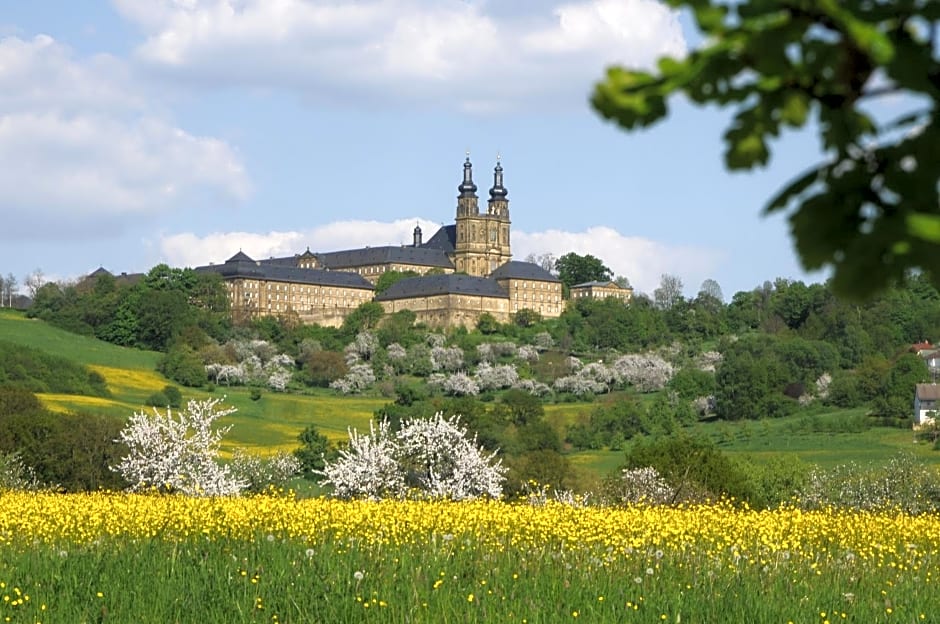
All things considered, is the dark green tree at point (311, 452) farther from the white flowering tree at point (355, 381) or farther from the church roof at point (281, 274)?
the church roof at point (281, 274)

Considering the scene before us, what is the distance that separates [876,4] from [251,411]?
9912cm

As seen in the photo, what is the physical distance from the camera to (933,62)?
1.70m

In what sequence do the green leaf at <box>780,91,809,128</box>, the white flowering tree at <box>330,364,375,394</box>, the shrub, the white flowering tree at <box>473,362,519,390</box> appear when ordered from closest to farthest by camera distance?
1. the green leaf at <box>780,91,809,128</box>
2. the shrub
3. the white flowering tree at <box>330,364,375,394</box>
4. the white flowering tree at <box>473,362,519,390</box>

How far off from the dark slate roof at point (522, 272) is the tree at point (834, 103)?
18832 centimetres

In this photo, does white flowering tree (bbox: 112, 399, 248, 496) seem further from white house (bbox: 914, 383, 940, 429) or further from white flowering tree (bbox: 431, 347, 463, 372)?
white flowering tree (bbox: 431, 347, 463, 372)

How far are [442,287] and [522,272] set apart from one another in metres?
14.6

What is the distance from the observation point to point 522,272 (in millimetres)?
191750

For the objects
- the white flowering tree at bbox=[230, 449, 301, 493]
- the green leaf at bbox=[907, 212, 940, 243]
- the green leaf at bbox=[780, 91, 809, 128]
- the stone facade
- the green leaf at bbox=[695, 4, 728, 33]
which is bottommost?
the white flowering tree at bbox=[230, 449, 301, 493]

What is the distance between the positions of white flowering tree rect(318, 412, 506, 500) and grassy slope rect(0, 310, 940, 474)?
3824cm

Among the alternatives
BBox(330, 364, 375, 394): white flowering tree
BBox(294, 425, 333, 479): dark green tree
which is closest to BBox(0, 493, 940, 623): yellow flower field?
BBox(294, 425, 333, 479): dark green tree

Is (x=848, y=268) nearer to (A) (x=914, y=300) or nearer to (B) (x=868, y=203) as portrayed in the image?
(B) (x=868, y=203)

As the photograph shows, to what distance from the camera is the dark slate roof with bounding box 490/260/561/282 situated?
19088 cm

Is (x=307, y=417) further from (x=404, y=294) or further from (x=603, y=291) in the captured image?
(x=603, y=291)

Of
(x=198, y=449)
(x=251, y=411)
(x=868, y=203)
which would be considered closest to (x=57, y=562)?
(x=868, y=203)
